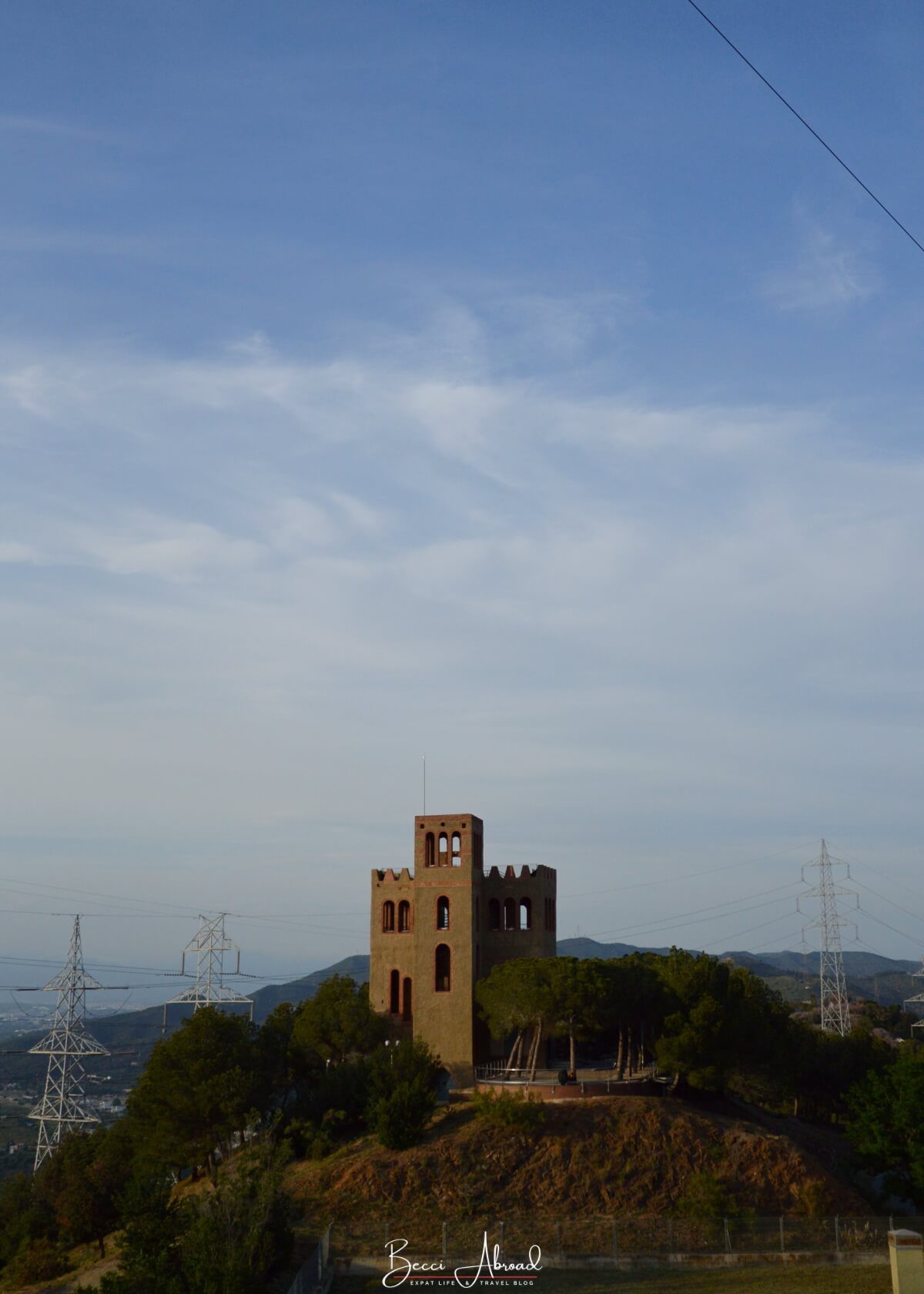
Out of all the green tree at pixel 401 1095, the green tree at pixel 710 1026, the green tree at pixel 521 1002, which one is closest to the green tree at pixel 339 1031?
the green tree at pixel 401 1095

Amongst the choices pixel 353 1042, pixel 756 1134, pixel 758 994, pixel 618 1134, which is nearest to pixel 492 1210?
pixel 618 1134

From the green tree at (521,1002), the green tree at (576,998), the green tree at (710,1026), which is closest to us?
the green tree at (576,998)

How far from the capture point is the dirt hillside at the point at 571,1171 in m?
47.9

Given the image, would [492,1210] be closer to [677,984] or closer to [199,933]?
[677,984]

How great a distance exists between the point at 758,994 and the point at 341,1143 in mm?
27577

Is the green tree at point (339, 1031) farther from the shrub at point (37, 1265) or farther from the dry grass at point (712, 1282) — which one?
the dry grass at point (712, 1282)

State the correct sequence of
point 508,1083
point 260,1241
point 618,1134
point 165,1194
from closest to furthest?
point 260,1241 < point 165,1194 < point 618,1134 < point 508,1083

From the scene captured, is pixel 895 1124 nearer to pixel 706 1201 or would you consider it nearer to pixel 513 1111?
pixel 706 1201

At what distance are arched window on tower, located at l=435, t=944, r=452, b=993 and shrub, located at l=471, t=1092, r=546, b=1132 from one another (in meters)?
10.4

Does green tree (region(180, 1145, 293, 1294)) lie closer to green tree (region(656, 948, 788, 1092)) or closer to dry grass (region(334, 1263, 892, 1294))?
dry grass (region(334, 1263, 892, 1294))

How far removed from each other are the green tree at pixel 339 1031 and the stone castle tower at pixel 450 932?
6.67ft

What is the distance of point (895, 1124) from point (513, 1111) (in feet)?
56.8

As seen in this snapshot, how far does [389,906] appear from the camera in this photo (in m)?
67.6

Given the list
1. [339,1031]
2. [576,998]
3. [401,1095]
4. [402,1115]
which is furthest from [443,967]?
[402,1115]
